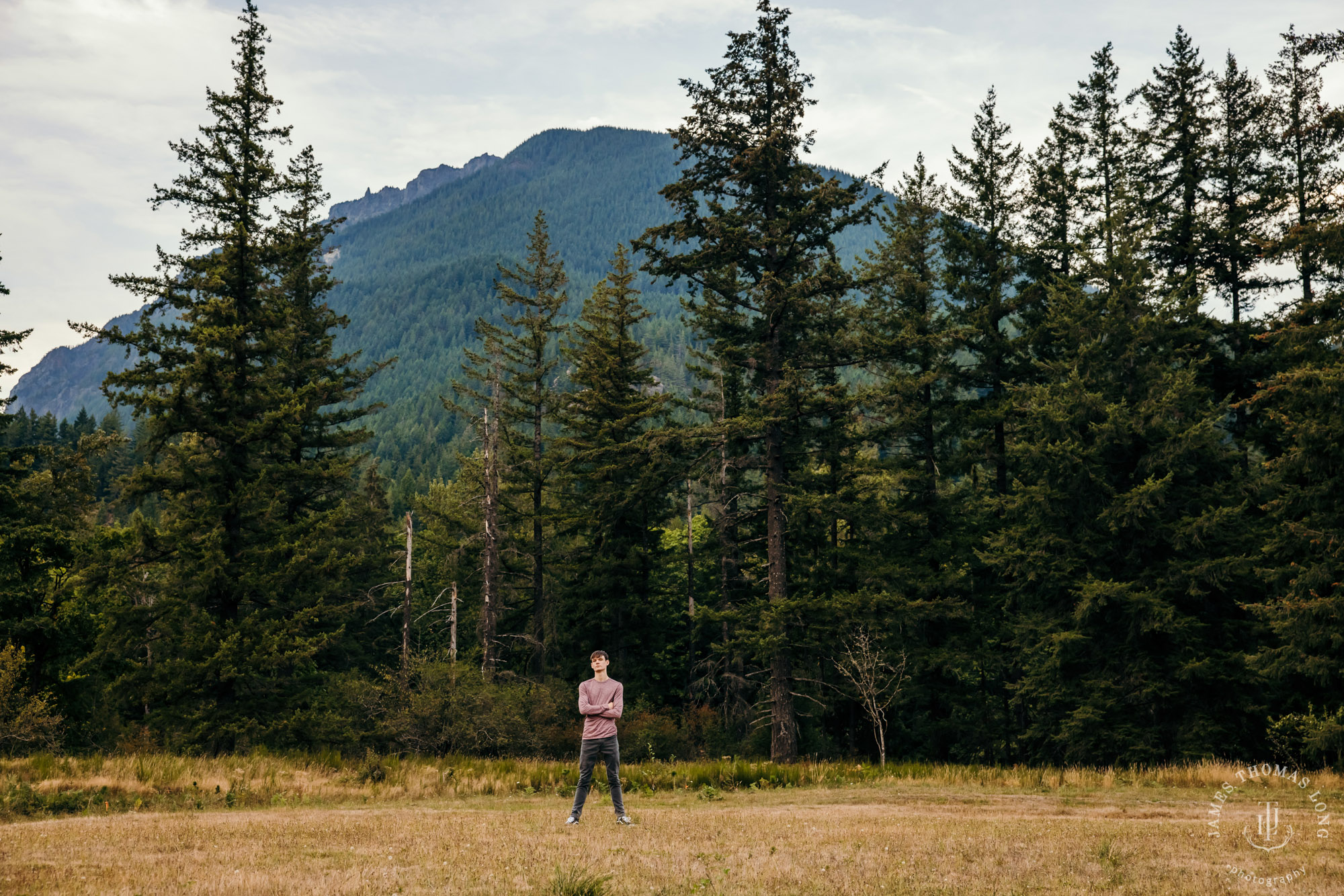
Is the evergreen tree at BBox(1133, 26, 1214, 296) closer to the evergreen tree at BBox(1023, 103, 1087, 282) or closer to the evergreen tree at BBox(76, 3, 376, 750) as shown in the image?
the evergreen tree at BBox(1023, 103, 1087, 282)

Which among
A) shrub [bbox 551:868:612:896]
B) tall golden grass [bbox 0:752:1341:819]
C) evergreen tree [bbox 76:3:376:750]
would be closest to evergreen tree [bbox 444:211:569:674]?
evergreen tree [bbox 76:3:376:750]

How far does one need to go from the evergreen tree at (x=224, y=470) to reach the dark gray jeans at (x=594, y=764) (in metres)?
17.5

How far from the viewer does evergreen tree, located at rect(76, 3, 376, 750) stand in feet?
78.6

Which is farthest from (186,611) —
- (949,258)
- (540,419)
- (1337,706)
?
(1337,706)

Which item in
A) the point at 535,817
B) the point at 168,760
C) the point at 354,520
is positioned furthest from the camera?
the point at 354,520

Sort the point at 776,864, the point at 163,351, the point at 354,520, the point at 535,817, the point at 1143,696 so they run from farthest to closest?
1. the point at 354,520
2. the point at 163,351
3. the point at 1143,696
4. the point at 535,817
5. the point at 776,864

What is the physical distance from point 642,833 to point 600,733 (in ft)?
4.10

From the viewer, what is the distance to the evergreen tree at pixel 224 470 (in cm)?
2397

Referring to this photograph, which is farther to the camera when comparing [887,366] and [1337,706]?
[887,366]

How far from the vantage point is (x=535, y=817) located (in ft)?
36.1

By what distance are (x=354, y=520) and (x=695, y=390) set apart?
15.2 m

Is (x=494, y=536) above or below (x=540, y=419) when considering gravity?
below

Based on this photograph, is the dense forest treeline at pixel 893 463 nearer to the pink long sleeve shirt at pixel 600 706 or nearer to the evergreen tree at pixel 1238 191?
the evergreen tree at pixel 1238 191

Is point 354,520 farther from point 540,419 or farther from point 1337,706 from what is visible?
point 1337,706
